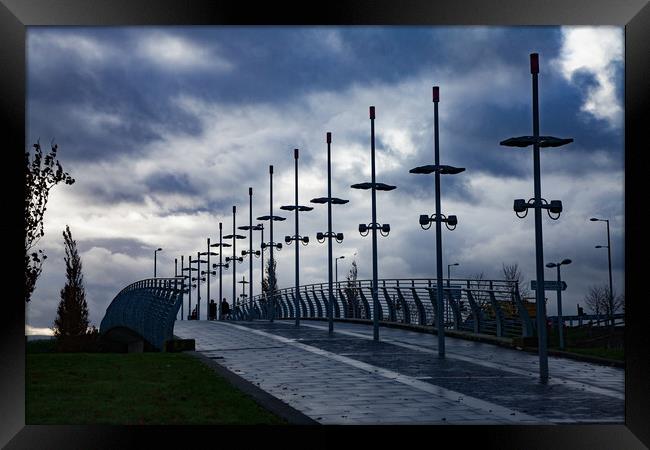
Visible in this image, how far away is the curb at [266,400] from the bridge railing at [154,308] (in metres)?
7.66

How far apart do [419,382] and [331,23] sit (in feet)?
28.4

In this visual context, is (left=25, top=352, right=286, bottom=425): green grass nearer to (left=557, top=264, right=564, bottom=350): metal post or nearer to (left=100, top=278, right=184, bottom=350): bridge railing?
(left=100, top=278, right=184, bottom=350): bridge railing

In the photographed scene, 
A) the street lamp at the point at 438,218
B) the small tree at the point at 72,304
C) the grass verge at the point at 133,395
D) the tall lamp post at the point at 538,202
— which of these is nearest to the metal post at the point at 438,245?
the street lamp at the point at 438,218

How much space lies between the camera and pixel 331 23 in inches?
446

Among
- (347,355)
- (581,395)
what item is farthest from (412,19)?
(347,355)

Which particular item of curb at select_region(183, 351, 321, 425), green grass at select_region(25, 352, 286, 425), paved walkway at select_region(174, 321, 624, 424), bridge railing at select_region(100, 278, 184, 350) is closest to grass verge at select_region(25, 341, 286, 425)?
green grass at select_region(25, 352, 286, 425)

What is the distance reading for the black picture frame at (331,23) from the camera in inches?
419

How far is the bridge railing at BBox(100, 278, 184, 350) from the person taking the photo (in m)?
27.5

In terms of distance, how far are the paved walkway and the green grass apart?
105 centimetres

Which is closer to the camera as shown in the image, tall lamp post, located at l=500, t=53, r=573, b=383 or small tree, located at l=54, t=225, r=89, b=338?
tall lamp post, located at l=500, t=53, r=573, b=383

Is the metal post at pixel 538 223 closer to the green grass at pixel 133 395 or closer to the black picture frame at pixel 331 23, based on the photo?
the green grass at pixel 133 395

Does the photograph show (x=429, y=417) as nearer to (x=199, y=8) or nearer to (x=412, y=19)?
(x=412, y=19)

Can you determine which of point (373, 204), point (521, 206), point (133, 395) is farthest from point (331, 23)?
point (373, 204)
